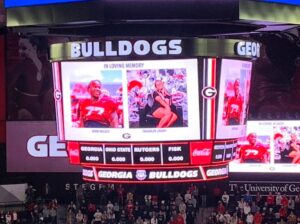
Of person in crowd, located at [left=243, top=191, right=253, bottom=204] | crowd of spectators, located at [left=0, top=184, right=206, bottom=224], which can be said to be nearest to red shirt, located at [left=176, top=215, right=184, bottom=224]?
crowd of spectators, located at [left=0, top=184, right=206, bottom=224]

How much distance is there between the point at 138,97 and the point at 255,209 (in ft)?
52.2

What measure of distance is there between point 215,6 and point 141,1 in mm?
1250

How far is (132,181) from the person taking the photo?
12.7 metres

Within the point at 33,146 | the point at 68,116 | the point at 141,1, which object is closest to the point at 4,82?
the point at 33,146

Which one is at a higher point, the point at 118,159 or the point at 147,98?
the point at 147,98

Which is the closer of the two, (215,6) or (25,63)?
(215,6)

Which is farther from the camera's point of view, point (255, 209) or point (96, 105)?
point (255, 209)

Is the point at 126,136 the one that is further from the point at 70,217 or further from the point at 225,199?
the point at 225,199

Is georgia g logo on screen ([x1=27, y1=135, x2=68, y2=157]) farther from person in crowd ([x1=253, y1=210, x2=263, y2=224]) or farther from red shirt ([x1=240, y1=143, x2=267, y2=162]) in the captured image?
person in crowd ([x1=253, y1=210, x2=263, y2=224])

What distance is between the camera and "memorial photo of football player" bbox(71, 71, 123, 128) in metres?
12.5

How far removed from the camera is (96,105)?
41.6ft

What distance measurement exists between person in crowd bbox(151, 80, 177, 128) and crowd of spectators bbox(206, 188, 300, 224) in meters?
14.0

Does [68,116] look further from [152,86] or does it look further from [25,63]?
[25,63]

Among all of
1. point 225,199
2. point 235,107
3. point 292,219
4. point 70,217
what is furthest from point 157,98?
point 225,199
